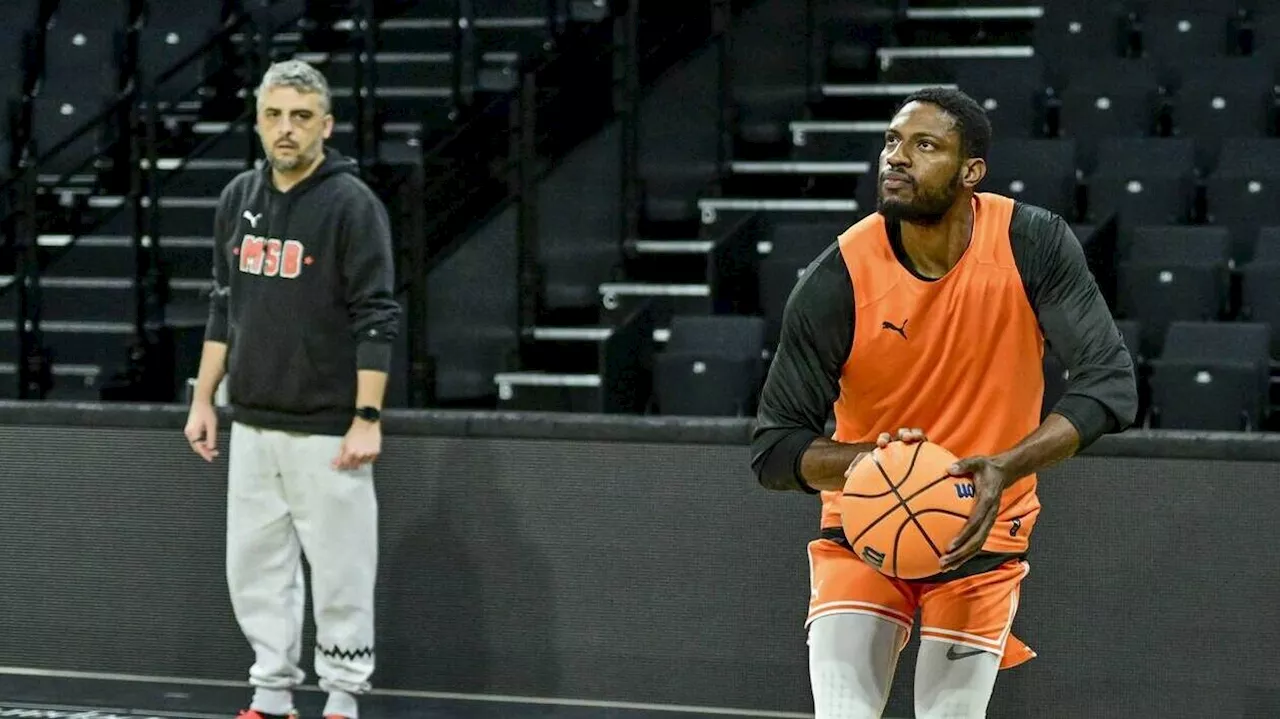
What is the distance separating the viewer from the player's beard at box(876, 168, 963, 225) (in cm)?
368

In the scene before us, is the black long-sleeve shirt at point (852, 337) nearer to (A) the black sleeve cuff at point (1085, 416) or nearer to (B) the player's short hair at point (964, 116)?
(A) the black sleeve cuff at point (1085, 416)

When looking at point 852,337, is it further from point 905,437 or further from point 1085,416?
point 1085,416

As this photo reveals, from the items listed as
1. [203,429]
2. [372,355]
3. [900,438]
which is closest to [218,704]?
[203,429]

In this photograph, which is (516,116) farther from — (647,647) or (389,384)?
(647,647)

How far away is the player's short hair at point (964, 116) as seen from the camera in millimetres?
3705

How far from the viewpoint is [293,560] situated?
573cm

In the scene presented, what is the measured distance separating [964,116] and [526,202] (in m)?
5.10

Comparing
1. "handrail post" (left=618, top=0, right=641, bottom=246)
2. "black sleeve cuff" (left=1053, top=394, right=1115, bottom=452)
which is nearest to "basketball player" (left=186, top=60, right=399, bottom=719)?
"black sleeve cuff" (left=1053, top=394, right=1115, bottom=452)

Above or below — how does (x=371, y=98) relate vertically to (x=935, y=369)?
above

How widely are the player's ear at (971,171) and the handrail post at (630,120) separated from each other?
5.61 metres

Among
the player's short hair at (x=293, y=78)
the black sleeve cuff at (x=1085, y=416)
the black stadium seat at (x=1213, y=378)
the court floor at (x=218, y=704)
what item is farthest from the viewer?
the black stadium seat at (x=1213, y=378)

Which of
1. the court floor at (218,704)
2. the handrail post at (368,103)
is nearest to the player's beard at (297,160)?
the court floor at (218,704)

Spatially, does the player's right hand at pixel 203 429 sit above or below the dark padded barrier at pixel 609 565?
above

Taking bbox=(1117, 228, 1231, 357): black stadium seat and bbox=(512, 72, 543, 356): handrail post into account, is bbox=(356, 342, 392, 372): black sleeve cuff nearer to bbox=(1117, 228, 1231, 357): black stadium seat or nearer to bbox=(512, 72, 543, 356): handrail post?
bbox=(512, 72, 543, 356): handrail post
